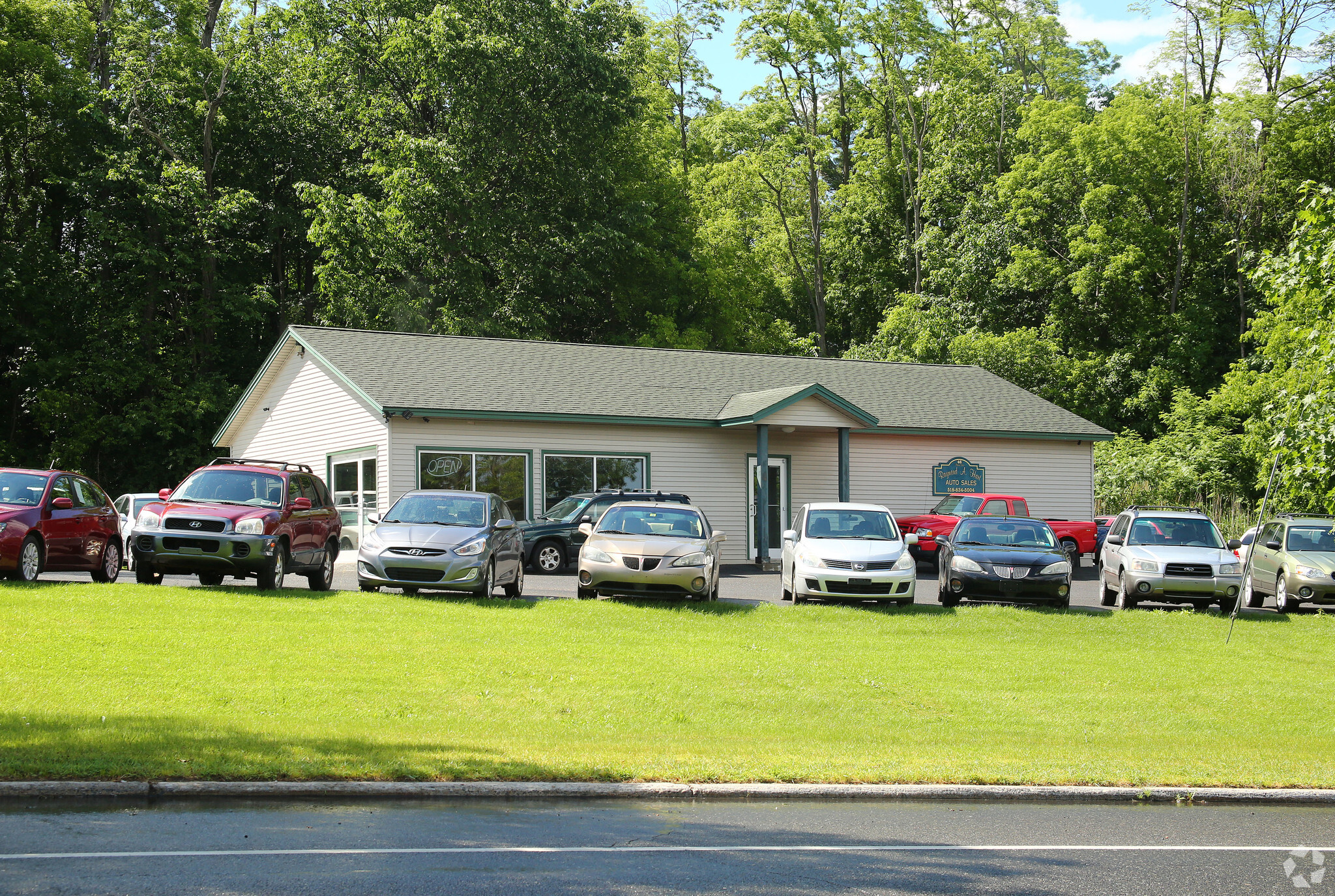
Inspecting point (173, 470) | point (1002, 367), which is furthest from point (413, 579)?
point (1002, 367)

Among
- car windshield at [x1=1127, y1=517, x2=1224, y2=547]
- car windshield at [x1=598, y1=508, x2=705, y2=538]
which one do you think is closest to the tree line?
car windshield at [x1=1127, y1=517, x2=1224, y2=547]

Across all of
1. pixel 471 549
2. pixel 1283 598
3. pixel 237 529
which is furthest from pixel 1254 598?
pixel 237 529

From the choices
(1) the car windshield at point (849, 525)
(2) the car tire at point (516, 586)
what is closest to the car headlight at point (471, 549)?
(2) the car tire at point (516, 586)

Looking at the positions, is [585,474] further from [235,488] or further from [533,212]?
[533,212]

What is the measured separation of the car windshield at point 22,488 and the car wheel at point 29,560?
508mm

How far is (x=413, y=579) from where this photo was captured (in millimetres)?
17641

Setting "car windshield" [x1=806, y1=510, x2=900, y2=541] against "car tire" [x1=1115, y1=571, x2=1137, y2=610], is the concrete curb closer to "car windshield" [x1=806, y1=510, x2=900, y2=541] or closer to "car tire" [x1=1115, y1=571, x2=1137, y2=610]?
"car windshield" [x1=806, y1=510, x2=900, y2=541]

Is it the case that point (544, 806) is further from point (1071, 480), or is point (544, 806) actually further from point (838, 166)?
point (838, 166)

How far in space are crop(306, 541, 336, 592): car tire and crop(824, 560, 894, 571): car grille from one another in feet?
25.4

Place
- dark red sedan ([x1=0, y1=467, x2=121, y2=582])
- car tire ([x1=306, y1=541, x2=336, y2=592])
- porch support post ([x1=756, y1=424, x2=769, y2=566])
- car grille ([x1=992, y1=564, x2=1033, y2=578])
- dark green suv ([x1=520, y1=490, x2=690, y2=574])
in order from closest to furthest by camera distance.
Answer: dark red sedan ([x1=0, y1=467, x2=121, y2=582]) < car tire ([x1=306, y1=541, x2=336, y2=592]) < car grille ([x1=992, y1=564, x2=1033, y2=578]) < dark green suv ([x1=520, y1=490, x2=690, y2=574]) < porch support post ([x1=756, y1=424, x2=769, y2=566])

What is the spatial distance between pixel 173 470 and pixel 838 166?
38.1 meters

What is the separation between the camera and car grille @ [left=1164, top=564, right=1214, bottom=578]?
20.0 m

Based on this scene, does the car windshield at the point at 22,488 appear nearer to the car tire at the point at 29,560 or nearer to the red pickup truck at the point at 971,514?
the car tire at the point at 29,560

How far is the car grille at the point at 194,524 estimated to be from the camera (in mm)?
17312
